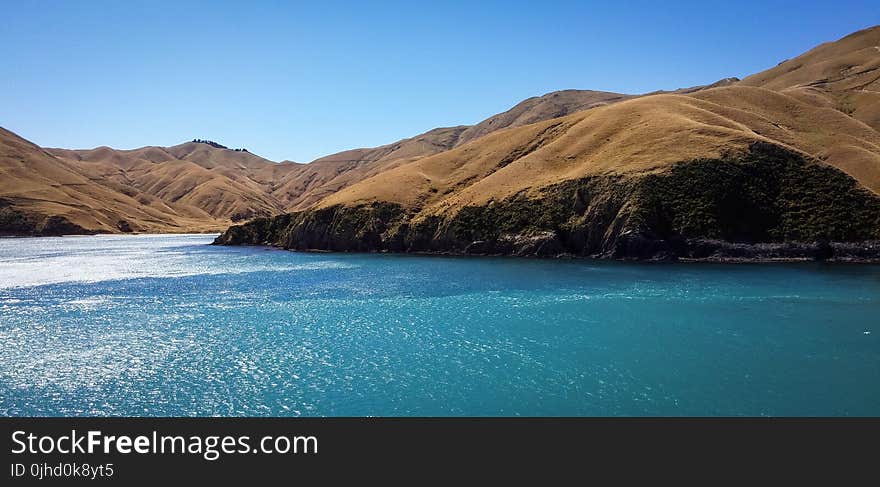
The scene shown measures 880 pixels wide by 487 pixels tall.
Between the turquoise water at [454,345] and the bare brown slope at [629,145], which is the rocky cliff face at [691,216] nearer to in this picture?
the bare brown slope at [629,145]

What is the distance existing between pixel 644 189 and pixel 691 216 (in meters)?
10.2

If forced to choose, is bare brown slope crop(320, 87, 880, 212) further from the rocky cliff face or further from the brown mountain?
the rocky cliff face

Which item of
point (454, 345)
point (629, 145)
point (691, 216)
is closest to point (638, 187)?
point (691, 216)

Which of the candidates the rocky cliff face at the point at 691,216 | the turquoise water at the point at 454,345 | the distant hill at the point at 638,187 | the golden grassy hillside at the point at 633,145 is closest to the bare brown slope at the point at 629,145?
the golden grassy hillside at the point at 633,145

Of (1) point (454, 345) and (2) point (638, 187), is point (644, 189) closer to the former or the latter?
(2) point (638, 187)

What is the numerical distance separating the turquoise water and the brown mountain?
17004 millimetres

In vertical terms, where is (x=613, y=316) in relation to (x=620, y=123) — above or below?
below

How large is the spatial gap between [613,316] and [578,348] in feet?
42.9

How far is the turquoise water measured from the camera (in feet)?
104

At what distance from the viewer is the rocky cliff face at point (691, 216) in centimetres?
9262

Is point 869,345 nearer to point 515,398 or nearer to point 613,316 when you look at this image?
point 613,316

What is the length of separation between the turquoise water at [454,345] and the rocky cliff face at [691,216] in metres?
13.3

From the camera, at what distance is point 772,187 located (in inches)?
4023
